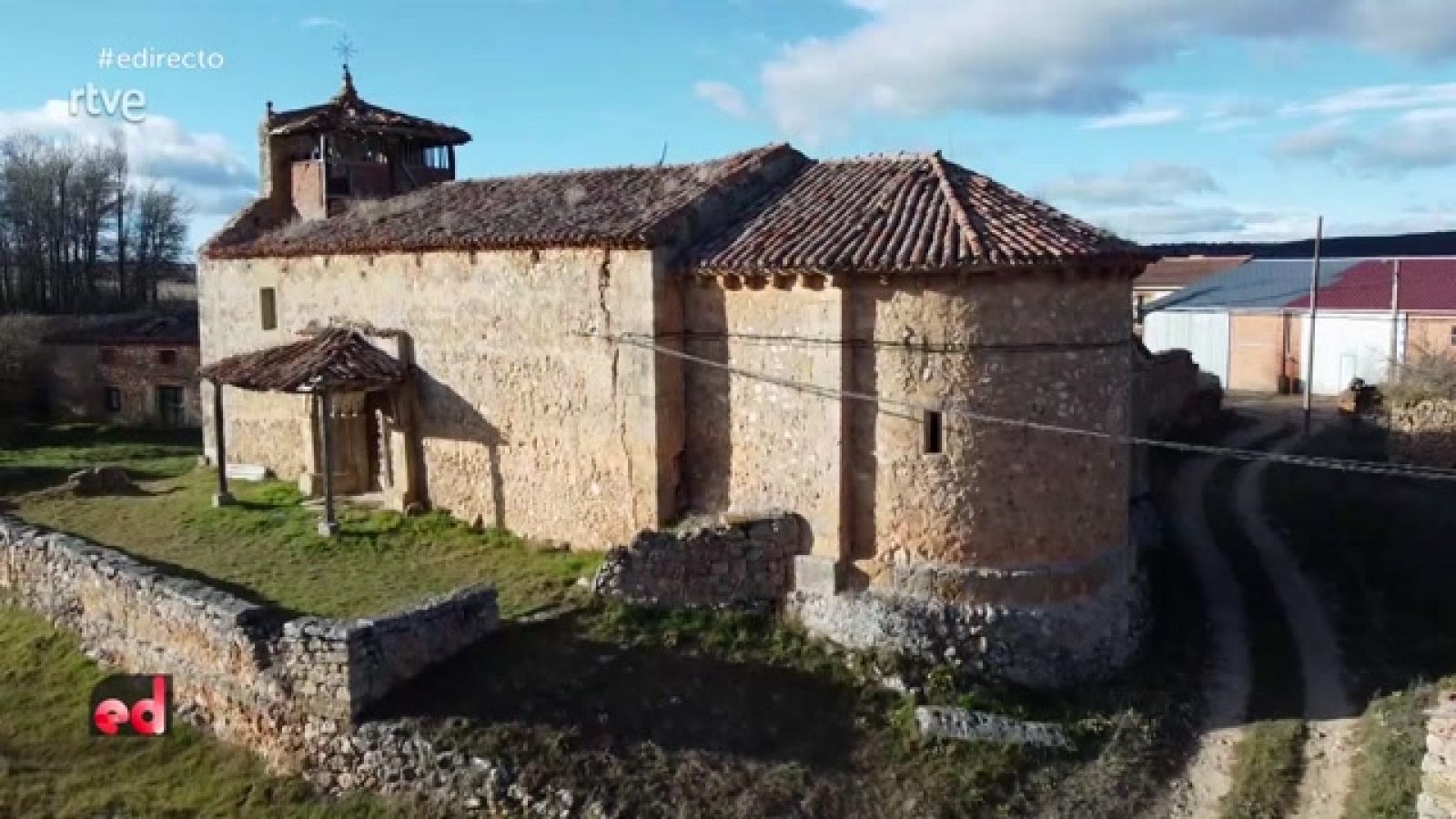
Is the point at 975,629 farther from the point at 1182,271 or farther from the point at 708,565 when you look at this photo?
the point at 1182,271

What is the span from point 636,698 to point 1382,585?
12.5 metres

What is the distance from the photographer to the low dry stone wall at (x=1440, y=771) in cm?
1123

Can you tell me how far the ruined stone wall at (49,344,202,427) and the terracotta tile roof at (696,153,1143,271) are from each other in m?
26.0

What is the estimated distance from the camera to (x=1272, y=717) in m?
14.2

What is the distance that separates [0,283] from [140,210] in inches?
306

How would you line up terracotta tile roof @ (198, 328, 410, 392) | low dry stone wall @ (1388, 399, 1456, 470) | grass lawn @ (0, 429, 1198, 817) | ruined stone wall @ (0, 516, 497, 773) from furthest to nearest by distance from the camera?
low dry stone wall @ (1388, 399, 1456, 470), terracotta tile roof @ (198, 328, 410, 392), ruined stone wall @ (0, 516, 497, 773), grass lawn @ (0, 429, 1198, 817)

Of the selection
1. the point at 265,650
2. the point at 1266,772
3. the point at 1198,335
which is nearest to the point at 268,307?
the point at 265,650

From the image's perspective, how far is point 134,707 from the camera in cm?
1471

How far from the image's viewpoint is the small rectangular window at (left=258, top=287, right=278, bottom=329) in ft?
77.5

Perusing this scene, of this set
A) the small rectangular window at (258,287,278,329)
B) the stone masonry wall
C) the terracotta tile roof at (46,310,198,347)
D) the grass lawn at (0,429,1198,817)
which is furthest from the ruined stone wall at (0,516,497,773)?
the stone masonry wall

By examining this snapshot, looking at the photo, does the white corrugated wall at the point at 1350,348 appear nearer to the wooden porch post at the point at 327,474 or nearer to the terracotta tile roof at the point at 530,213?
the terracotta tile roof at the point at 530,213

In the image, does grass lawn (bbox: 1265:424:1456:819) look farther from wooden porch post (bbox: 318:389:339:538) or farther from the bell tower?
the bell tower

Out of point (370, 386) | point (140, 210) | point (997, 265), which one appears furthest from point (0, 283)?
point (997, 265)

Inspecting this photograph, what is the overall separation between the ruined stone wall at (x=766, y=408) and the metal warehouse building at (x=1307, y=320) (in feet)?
58.6
